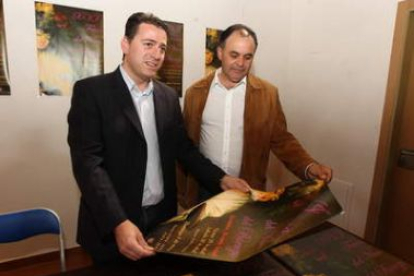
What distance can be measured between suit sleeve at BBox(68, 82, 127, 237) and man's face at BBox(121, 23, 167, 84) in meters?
0.19

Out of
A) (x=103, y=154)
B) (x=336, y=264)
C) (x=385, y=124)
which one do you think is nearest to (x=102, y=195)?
(x=103, y=154)

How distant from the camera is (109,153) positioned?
3.80 ft

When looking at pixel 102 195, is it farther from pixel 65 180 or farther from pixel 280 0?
pixel 280 0

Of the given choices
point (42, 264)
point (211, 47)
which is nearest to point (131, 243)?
point (42, 264)

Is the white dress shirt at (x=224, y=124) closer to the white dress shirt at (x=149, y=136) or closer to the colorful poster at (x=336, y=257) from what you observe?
the white dress shirt at (x=149, y=136)

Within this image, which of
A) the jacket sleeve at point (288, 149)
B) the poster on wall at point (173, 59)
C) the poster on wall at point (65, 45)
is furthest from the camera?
the poster on wall at point (173, 59)

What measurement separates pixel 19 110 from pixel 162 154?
1190 mm

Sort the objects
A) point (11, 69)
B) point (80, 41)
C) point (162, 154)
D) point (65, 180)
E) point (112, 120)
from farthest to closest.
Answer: point (65, 180), point (80, 41), point (11, 69), point (162, 154), point (112, 120)

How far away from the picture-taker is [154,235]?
0.94 m

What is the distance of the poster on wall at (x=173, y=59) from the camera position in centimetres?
229

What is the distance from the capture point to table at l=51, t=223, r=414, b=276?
3.06 feet

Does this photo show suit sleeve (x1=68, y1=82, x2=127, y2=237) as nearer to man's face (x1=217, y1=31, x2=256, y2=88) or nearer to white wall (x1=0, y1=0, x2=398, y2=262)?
man's face (x1=217, y1=31, x2=256, y2=88)

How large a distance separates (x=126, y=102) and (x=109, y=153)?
200mm

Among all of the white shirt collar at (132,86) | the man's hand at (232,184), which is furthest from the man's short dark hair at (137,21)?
the man's hand at (232,184)
